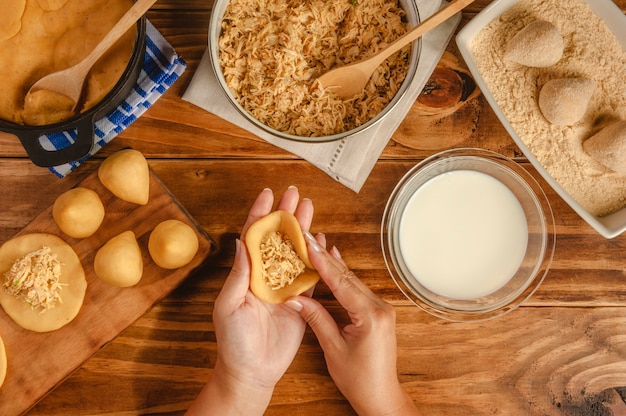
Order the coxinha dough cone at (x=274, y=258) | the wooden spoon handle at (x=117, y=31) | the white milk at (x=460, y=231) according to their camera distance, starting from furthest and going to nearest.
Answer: the white milk at (x=460, y=231) < the coxinha dough cone at (x=274, y=258) < the wooden spoon handle at (x=117, y=31)

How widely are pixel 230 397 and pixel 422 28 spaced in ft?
2.50

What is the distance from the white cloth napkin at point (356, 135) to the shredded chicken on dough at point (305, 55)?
3.3 inches

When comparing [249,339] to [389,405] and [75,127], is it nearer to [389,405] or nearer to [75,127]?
[389,405]

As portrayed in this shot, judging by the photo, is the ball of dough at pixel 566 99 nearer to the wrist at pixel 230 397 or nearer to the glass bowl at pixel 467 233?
the glass bowl at pixel 467 233

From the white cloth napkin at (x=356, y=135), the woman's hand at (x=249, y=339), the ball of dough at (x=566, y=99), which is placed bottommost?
the woman's hand at (x=249, y=339)

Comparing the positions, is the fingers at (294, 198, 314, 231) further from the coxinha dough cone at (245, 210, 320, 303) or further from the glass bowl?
the glass bowl

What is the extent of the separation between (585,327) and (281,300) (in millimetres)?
667

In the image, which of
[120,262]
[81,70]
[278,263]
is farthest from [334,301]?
[81,70]

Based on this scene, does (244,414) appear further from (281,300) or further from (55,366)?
(55,366)

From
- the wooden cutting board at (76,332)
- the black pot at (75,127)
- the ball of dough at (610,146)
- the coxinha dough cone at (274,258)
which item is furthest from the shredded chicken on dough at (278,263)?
the ball of dough at (610,146)

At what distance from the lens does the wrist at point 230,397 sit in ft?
3.34

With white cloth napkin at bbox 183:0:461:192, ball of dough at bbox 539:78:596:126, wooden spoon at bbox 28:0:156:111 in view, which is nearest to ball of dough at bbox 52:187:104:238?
wooden spoon at bbox 28:0:156:111

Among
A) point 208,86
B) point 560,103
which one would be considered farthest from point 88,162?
point 560,103

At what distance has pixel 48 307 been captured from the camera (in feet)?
3.33
